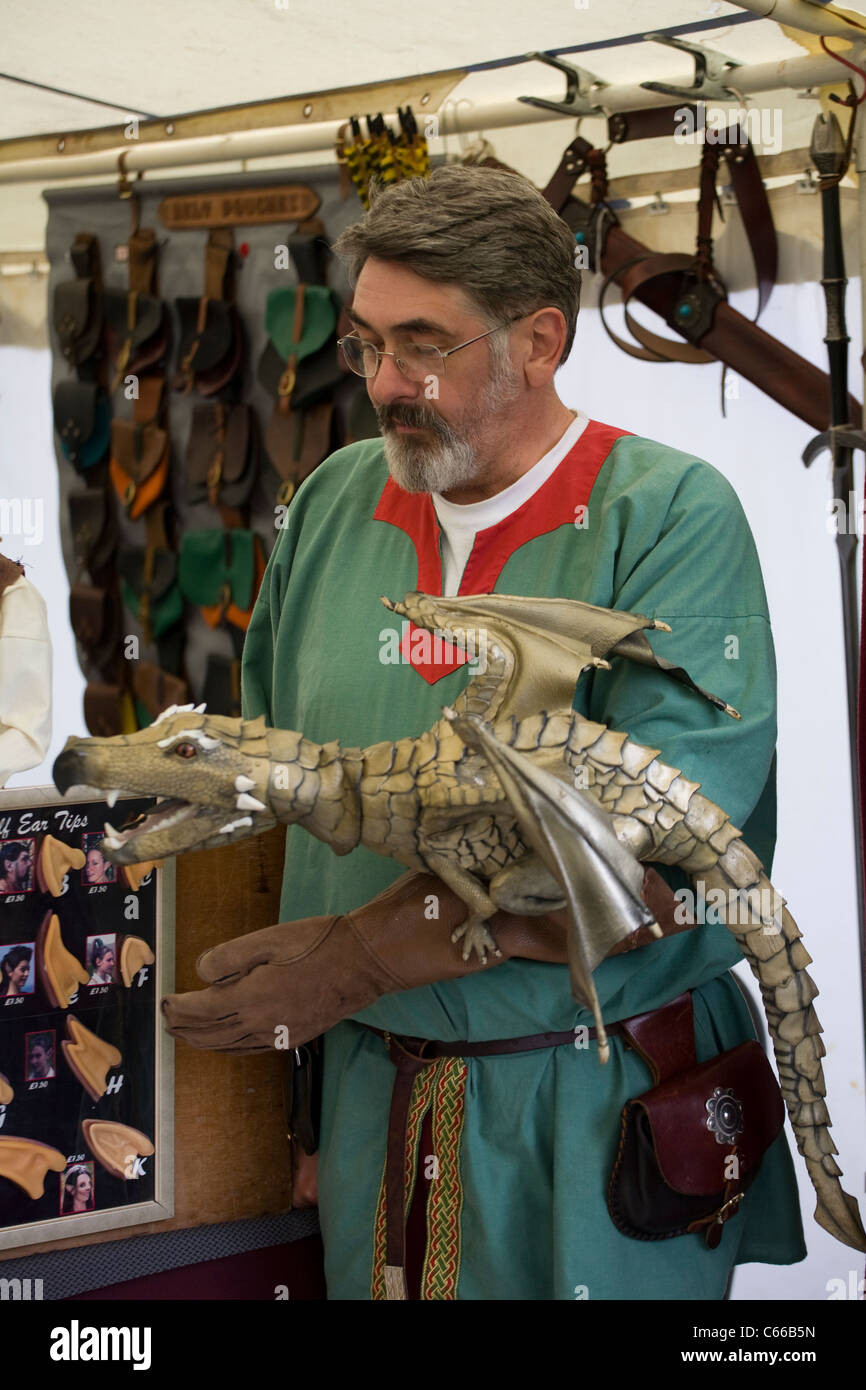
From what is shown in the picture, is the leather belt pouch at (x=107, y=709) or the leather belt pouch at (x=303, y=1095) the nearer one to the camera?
the leather belt pouch at (x=303, y=1095)

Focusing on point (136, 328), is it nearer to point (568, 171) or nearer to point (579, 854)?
point (568, 171)

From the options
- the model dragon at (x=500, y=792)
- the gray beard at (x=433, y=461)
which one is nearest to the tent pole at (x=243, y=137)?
the gray beard at (x=433, y=461)

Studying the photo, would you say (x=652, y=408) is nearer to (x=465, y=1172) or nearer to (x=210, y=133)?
(x=210, y=133)

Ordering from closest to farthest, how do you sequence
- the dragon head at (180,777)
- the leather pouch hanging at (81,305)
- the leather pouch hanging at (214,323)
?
the dragon head at (180,777) < the leather pouch hanging at (214,323) < the leather pouch hanging at (81,305)

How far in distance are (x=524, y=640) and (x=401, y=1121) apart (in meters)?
0.63

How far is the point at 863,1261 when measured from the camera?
8.08ft

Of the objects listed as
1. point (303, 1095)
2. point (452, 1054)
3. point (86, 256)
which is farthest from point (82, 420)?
point (452, 1054)

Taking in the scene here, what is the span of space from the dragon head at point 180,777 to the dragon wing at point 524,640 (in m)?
0.21

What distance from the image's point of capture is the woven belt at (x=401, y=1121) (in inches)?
60.8

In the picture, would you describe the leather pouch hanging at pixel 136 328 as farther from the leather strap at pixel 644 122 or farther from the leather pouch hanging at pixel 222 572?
the leather strap at pixel 644 122

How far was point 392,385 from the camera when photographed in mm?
1507

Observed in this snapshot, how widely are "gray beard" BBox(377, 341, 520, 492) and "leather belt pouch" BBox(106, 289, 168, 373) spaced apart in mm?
1705

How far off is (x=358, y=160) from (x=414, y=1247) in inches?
A: 78.0

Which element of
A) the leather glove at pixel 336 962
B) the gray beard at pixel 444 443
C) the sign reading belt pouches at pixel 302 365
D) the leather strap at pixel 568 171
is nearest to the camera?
the leather glove at pixel 336 962
